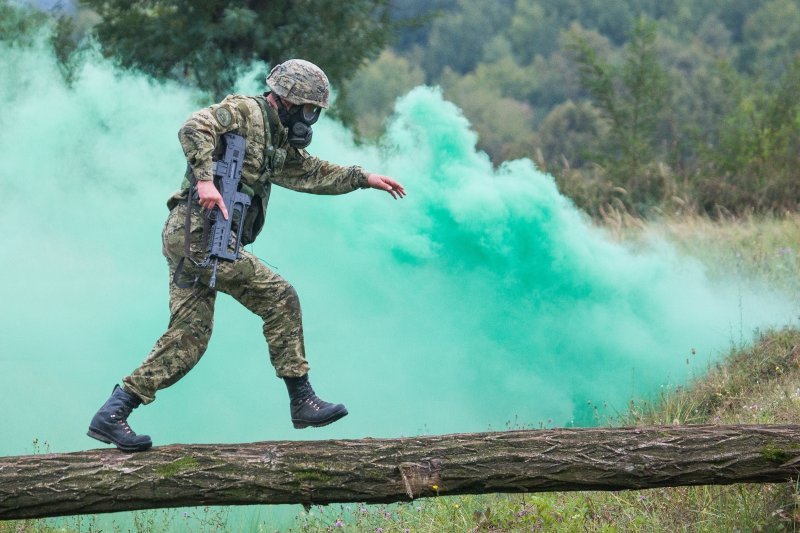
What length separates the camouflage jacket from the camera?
6262 millimetres

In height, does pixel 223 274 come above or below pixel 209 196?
below

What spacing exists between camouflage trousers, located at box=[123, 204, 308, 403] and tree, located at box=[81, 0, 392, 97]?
28.4 feet

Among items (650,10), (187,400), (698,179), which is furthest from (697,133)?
(650,10)

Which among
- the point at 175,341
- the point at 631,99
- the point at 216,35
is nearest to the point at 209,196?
the point at 175,341

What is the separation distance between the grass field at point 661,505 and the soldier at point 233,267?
1.24 metres

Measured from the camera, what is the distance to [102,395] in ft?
32.6

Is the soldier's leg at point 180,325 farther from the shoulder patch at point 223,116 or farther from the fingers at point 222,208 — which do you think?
the shoulder patch at point 223,116

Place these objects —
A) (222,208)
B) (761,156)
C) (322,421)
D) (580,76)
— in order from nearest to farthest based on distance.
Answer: (222,208), (322,421), (761,156), (580,76)

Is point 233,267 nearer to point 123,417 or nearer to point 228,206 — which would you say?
→ point 228,206

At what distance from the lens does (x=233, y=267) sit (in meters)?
6.39

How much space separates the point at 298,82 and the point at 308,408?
5.47ft

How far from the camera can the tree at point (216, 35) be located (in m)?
15.1

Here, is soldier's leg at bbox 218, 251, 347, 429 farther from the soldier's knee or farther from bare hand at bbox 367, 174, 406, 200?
bare hand at bbox 367, 174, 406, 200

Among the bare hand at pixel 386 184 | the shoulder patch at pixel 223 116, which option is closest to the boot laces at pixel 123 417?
the shoulder patch at pixel 223 116
